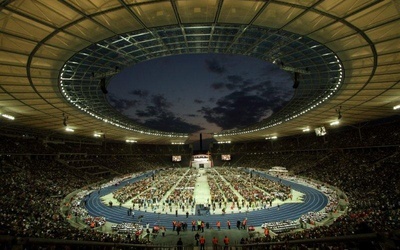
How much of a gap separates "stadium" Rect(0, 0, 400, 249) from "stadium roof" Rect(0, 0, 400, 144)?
0.10 meters

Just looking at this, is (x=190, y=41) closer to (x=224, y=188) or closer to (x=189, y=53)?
(x=189, y=53)

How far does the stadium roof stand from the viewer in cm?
1087

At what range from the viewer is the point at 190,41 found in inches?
703

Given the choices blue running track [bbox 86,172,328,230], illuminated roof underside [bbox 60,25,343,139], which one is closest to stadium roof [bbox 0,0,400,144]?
illuminated roof underside [bbox 60,25,343,139]

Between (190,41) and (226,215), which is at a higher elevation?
(190,41)

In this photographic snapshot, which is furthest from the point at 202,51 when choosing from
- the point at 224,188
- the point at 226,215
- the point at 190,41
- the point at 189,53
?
the point at 224,188

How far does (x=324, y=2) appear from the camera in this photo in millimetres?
10312

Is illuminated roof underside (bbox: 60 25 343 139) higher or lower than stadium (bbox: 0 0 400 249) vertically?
higher

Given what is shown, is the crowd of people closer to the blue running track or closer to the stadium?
the stadium

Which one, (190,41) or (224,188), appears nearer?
(190,41)

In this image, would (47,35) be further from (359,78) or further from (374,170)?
(374,170)

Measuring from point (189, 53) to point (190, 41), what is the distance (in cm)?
315

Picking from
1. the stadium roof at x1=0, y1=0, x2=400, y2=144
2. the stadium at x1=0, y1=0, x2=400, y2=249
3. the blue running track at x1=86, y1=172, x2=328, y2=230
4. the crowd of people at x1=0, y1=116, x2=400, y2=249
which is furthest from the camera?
the blue running track at x1=86, y1=172, x2=328, y2=230

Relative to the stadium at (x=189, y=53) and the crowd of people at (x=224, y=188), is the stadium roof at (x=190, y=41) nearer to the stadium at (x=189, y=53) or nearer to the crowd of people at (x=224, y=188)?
the stadium at (x=189, y=53)
